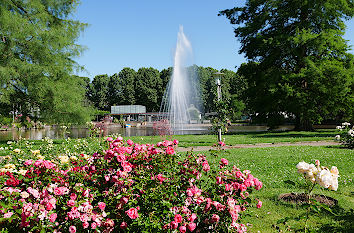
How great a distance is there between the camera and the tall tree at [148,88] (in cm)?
7712

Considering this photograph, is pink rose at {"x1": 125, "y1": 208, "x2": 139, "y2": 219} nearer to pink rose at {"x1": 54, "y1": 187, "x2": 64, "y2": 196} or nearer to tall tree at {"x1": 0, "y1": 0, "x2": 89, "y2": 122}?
pink rose at {"x1": 54, "y1": 187, "x2": 64, "y2": 196}

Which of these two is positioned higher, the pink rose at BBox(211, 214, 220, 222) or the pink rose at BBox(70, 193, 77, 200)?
the pink rose at BBox(70, 193, 77, 200)

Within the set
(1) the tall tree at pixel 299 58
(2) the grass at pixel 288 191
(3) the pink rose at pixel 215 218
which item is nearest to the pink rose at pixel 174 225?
(3) the pink rose at pixel 215 218

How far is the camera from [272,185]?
6.01 m

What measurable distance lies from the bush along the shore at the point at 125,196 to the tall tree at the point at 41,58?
1283 cm

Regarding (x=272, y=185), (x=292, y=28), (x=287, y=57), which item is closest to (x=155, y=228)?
(x=272, y=185)

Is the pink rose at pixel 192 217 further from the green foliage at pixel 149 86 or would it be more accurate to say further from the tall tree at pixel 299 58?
the green foliage at pixel 149 86

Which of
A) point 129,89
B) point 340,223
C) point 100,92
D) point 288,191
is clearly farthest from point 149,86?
point 340,223

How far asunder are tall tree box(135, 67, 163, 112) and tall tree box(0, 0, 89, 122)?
2352 inches

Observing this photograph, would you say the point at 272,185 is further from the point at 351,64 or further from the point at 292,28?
the point at 292,28

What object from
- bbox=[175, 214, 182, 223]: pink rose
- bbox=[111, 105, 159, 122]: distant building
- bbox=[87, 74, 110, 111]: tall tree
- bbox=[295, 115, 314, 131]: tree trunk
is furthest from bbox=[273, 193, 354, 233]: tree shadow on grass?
bbox=[87, 74, 110, 111]: tall tree

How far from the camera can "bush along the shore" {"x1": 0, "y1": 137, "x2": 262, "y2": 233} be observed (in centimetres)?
Result: 241

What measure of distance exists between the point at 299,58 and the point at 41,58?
66.4 feet

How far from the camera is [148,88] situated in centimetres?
7744
